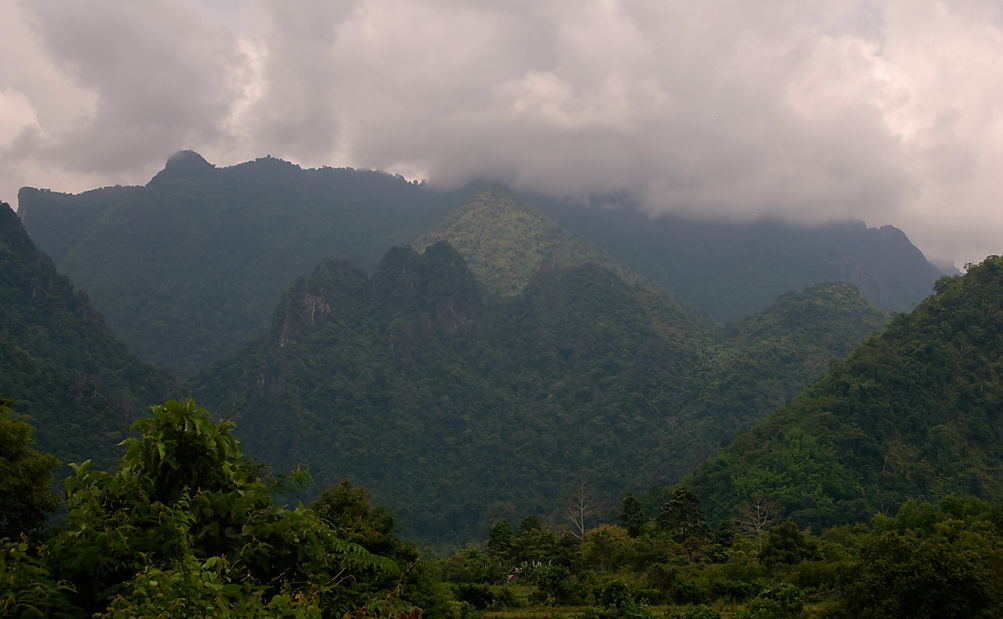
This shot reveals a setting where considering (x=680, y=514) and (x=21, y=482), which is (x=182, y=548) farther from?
(x=680, y=514)

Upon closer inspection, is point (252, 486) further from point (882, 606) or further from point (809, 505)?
point (809, 505)

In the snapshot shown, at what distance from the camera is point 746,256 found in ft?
533

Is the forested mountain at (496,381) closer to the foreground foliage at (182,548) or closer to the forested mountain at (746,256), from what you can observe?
the forested mountain at (746,256)

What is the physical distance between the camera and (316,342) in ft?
289

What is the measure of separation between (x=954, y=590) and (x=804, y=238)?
573 feet

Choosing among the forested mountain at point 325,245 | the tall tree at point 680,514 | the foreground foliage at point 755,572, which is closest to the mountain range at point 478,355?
the forested mountain at point 325,245

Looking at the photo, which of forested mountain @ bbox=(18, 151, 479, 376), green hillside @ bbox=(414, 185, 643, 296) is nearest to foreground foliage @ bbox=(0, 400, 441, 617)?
forested mountain @ bbox=(18, 151, 479, 376)

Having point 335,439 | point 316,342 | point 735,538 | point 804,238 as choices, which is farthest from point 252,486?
point 804,238

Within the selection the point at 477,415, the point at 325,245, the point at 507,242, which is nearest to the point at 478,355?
the point at 477,415

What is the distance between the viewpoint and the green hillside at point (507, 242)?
11525 centimetres

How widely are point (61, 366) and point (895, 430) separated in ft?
229

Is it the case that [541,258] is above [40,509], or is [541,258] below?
above

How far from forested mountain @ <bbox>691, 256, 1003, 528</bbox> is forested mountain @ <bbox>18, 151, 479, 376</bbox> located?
8306 centimetres

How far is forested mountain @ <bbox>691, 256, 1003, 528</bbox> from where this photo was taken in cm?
3978
